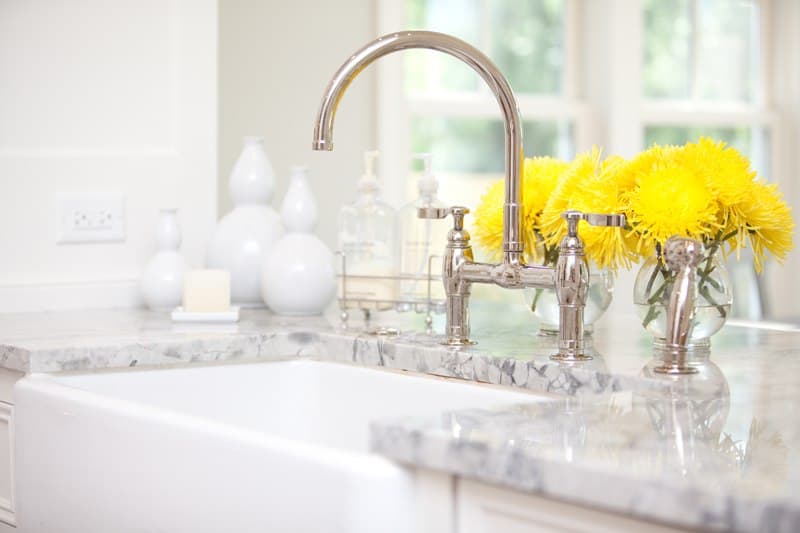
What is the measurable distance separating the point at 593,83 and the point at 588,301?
2342 millimetres

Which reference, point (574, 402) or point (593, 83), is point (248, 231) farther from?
point (593, 83)

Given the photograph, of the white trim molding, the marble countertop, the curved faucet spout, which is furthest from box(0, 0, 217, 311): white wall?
the curved faucet spout

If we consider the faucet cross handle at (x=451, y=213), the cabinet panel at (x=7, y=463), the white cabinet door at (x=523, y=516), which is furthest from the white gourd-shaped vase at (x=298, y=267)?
the white cabinet door at (x=523, y=516)

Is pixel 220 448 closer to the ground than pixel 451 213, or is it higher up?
closer to the ground

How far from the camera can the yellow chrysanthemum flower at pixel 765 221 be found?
4.73ft

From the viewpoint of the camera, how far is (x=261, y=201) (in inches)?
83.4

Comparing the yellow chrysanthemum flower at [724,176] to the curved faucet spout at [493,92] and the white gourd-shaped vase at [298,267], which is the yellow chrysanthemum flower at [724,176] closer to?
the curved faucet spout at [493,92]

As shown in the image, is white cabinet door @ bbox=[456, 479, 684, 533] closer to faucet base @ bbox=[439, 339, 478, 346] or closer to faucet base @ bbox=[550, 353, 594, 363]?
faucet base @ bbox=[550, 353, 594, 363]

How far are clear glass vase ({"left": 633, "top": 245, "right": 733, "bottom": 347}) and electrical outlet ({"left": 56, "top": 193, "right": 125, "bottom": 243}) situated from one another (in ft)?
3.38

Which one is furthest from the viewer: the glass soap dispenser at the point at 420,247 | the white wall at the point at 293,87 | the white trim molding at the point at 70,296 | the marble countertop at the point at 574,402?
the white wall at the point at 293,87

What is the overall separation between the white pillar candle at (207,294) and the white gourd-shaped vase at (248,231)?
0.48ft

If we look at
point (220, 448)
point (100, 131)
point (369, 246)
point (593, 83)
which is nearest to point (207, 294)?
point (369, 246)

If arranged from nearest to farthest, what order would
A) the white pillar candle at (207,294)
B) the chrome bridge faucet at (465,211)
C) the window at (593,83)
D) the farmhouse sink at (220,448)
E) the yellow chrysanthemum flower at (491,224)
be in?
the farmhouse sink at (220,448), the chrome bridge faucet at (465,211), the yellow chrysanthemum flower at (491,224), the white pillar candle at (207,294), the window at (593,83)

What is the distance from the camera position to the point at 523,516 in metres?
0.93
